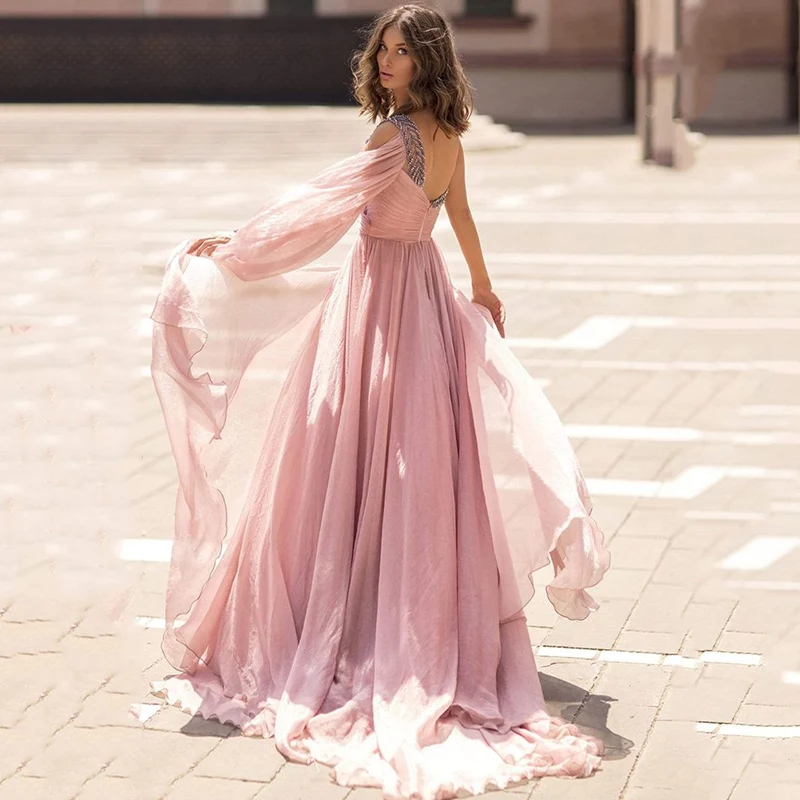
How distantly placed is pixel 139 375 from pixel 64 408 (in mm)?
974

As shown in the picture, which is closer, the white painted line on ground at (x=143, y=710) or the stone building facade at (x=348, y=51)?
the white painted line on ground at (x=143, y=710)

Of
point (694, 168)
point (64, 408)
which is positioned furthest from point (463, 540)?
point (694, 168)

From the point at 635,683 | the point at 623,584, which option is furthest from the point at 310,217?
the point at 623,584

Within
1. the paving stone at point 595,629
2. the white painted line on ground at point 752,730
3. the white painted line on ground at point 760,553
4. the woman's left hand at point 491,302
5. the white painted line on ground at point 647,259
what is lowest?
the white painted line on ground at point 647,259

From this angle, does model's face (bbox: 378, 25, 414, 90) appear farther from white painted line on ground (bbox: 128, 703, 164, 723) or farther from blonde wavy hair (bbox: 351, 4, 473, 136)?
white painted line on ground (bbox: 128, 703, 164, 723)

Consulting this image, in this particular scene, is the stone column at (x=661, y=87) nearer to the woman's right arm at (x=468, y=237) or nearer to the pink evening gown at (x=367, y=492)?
the woman's right arm at (x=468, y=237)

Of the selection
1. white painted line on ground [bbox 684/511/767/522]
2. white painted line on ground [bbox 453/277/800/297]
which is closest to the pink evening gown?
white painted line on ground [bbox 684/511/767/522]

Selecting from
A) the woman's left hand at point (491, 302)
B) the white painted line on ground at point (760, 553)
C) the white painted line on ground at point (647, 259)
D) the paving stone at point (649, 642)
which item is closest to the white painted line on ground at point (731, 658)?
the paving stone at point (649, 642)

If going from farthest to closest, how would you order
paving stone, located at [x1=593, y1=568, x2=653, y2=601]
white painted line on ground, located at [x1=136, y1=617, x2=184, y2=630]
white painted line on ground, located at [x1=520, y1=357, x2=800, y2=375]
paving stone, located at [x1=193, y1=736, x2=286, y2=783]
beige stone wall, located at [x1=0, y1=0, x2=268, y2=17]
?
beige stone wall, located at [x1=0, y1=0, x2=268, y2=17] → white painted line on ground, located at [x1=520, y1=357, x2=800, y2=375] → paving stone, located at [x1=593, y1=568, x2=653, y2=601] → white painted line on ground, located at [x1=136, y1=617, x2=184, y2=630] → paving stone, located at [x1=193, y1=736, x2=286, y2=783]

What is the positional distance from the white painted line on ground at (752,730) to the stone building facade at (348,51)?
23032 millimetres

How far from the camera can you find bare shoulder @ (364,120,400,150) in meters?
4.72

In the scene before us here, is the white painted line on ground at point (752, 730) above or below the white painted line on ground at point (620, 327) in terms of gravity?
above

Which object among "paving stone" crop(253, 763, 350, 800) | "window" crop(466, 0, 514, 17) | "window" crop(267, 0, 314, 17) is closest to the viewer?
"paving stone" crop(253, 763, 350, 800)

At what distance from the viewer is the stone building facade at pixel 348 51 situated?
89.6 feet
